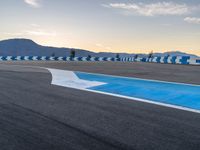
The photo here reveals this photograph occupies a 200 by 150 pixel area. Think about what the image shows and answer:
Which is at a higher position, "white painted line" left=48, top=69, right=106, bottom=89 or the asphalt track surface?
"white painted line" left=48, top=69, right=106, bottom=89

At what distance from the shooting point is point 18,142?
3.68 m

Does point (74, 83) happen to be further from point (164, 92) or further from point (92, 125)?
point (92, 125)

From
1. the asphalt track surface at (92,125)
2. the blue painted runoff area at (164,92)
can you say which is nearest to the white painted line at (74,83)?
the blue painted runoff area at (164,92)

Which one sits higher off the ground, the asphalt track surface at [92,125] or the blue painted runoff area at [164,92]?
the blue painted runoff area at [164,92]

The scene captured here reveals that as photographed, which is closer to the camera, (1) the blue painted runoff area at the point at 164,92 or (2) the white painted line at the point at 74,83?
(1) the blue painted runoff area at the point at 164,92

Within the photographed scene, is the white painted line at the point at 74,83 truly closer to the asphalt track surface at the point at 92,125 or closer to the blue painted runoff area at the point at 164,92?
the blue painted runoff area at the point at 164,92

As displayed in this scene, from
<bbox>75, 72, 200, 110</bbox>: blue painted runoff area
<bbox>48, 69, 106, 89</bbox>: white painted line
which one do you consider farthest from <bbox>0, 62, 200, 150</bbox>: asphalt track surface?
<bbox>48, 69, 106, 89</bbox>: white painted line

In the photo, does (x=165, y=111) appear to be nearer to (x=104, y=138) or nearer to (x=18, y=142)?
(x=104, y=138)

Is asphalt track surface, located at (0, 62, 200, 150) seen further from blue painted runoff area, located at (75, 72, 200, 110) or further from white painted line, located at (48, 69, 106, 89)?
white painted line, located at (48, 69, 106, 89)

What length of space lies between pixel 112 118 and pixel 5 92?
3.82 meters

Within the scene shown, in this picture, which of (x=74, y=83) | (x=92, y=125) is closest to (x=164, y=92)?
(x=74, y=83)

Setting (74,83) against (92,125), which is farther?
(74,83)

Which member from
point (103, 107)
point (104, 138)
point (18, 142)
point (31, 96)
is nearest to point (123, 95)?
point (103, 107)

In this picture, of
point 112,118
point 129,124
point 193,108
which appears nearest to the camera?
point 129,124
